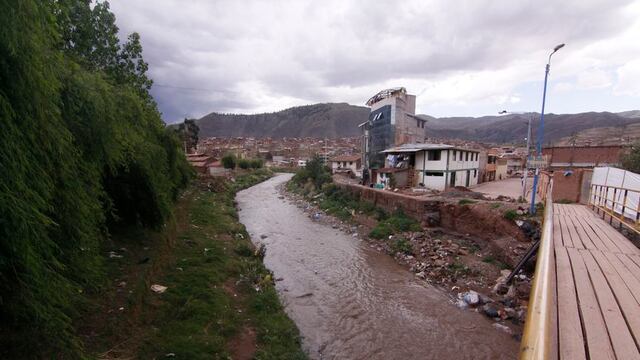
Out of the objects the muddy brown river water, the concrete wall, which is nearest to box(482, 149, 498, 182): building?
the concrete wall

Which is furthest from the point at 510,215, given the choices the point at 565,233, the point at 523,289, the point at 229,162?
the point at 229,162

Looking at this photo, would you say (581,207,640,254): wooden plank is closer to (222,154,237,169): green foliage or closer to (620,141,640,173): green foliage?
(620,141,640,173): green foliage

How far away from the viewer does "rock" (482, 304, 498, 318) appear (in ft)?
29.1

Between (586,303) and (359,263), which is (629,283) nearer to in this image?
(586,303)

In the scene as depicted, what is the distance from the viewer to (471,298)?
31.6 ft

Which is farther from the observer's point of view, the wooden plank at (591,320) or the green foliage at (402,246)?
the green foliage at (402,246)

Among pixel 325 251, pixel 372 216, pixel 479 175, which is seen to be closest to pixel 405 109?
pixel 479 175

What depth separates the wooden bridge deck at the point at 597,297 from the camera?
245 cm

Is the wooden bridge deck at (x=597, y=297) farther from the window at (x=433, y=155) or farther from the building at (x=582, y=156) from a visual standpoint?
the building at (x=582, y=156)

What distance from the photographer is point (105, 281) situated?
6.95m

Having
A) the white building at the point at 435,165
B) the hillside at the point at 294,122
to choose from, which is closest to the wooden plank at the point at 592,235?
the white building at the point at 435,165

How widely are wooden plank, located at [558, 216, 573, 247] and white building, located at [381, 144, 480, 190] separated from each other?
55.9 ft

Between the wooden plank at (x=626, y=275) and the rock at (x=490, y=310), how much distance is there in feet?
15.3

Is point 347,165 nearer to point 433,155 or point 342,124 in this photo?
point 433,155
